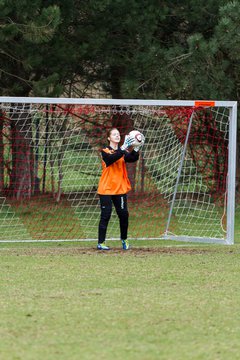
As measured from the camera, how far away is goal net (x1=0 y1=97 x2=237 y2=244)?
49.8 ft

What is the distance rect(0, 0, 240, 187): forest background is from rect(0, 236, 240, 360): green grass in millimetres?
5180

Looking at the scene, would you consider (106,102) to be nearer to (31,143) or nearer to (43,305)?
(31,143)

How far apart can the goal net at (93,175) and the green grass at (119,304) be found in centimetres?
288

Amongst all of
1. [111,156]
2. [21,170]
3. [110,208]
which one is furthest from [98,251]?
[21,170]

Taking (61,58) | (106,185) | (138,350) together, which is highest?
(61,58)

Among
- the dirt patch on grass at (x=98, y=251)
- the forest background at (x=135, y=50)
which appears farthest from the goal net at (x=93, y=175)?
the dirt patch on grass at (x=98, y=251)

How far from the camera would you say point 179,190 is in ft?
50.6

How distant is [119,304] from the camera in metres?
8.25

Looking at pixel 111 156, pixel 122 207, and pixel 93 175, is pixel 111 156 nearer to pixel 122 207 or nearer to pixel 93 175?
pixel 122 207

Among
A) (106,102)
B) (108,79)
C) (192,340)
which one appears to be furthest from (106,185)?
(108,79)

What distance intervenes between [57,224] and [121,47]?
423 cm

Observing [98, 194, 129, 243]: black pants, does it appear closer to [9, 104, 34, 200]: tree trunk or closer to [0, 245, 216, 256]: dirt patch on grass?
[0, 245, 216, 256]: dirt patch on grass

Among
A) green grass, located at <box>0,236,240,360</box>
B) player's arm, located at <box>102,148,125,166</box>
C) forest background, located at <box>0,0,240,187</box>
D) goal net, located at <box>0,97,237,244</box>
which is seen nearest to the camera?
green grass, located at <box>0,236,240,360</box>

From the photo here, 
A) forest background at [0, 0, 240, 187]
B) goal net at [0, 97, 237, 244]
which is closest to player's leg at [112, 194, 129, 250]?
goal net at [0, 97, 237, 244]
